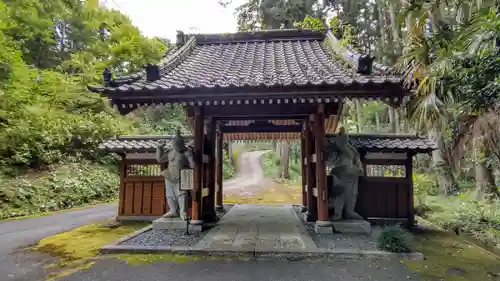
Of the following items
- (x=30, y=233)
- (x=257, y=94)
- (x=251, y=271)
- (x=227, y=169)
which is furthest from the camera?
(x=227, y=169)

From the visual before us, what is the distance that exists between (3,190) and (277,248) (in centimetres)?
911

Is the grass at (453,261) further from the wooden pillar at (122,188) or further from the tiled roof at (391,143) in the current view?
the wooden pillar at (122,188)

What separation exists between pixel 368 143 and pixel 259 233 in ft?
11.9

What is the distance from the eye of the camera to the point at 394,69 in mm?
5363

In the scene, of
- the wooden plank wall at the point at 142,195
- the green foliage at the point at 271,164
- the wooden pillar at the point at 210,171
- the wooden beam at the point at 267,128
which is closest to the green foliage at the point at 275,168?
the green foliage at the point at 271,164

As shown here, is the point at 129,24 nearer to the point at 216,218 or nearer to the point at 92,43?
the point at 92,43

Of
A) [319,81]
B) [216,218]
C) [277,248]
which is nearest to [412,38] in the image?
[319,81]

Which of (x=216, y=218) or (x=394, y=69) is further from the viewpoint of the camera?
(x=216, y=218)

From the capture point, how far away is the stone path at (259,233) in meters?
5.03

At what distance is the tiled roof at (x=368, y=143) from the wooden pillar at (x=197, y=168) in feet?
6.52

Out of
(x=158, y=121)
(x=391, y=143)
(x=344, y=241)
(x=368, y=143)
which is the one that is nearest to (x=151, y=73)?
(x=344, y=241)

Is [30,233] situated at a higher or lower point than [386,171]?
lower

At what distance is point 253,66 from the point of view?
23.1ft

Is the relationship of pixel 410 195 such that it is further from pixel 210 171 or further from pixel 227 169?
pixel 227 169
